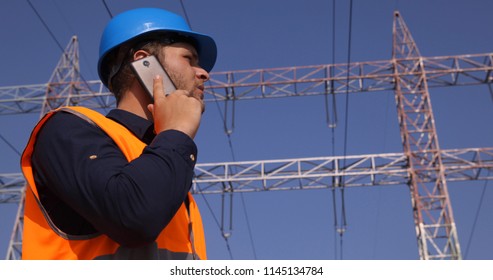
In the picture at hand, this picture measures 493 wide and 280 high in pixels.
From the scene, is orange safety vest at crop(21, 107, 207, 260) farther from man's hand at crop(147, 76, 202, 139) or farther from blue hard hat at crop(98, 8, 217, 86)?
blue hard hat at crop(98, 8, 217, 86)

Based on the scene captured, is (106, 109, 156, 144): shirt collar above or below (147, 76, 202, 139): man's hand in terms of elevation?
above

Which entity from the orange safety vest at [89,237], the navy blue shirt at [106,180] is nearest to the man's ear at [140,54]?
the orange safety vest at [89,237]

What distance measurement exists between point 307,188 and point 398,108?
3.49m

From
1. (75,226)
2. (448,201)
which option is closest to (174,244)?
(75,226)

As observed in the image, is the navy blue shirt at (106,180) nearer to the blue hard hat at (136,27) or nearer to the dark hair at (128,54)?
the dark hair at (128,54)

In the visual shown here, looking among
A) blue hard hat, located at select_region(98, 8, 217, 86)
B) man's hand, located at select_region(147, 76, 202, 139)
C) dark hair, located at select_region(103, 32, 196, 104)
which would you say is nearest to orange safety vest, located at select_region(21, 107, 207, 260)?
man's hand, located at select_region(147, 76, 202, 139)

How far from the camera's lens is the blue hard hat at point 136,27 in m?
1.89

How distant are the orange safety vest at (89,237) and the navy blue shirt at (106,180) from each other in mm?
19

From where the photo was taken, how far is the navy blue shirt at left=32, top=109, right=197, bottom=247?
116 centimetres

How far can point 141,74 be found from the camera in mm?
1613

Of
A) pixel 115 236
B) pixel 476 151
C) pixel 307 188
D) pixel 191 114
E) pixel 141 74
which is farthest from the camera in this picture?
pixel 307 188

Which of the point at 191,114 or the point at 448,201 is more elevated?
the point at 448,201
